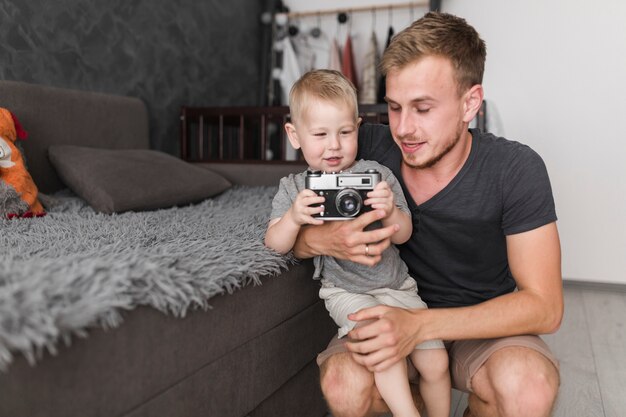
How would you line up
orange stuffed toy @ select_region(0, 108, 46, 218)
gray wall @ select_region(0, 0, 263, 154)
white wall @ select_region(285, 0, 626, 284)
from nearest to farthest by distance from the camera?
orange stuffed toy @ select_region(0, 108, 46, 218) → gray wall @ select_region(0, 0, 263, 154) → white wall @ select_region(285, 0, 626, 284)

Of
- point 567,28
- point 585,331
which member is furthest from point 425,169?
point 567,28

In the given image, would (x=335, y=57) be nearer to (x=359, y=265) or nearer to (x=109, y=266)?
(x=359, y=265)

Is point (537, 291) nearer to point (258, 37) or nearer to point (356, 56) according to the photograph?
point (356, 56)

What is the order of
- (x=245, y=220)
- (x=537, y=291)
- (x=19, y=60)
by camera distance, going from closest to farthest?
(x=537, y=291)
(x=245, y=220)
(x=19, y=60)

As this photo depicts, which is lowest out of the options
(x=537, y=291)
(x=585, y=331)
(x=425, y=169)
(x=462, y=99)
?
(x=585, y=331)

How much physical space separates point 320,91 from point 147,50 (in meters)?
1.64

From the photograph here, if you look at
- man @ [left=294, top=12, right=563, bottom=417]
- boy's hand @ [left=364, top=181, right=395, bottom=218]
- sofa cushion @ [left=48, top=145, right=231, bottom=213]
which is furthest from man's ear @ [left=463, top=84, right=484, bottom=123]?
sofa cushion @ [left=48, top=145, right=231, bottom=213]

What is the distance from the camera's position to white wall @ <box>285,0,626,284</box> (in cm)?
277

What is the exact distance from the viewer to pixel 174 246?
1089 millimetres

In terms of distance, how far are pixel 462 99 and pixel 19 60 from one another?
62.8 inches

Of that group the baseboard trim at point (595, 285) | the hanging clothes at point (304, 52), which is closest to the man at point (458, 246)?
the baseboard trim at point (595, 285)

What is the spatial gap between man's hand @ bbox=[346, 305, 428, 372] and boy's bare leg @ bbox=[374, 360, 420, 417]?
1.7 inches

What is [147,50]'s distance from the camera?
2.53 metres

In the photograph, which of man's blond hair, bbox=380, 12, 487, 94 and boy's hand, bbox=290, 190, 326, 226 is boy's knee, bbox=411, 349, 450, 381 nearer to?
boy's hand, bbox=290, 190, 326, 226
